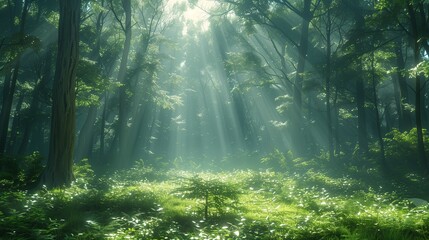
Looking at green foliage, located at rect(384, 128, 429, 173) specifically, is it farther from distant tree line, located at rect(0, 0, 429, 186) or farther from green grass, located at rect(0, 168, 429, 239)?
green grass, located at rect(0, 168, 429, 239)

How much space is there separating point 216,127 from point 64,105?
3624 centimetres

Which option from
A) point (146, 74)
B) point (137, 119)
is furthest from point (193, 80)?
point (146, 74)

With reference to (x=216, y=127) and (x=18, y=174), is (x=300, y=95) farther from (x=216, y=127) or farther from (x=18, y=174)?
(x=216, y=127)

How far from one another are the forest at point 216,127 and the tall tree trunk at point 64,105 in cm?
4

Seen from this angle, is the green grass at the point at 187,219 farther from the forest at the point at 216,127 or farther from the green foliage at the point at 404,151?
the green foliage at the point at 404,151

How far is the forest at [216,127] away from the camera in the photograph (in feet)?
18.6

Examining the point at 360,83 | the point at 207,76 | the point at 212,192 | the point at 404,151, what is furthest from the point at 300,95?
the point at 207,76

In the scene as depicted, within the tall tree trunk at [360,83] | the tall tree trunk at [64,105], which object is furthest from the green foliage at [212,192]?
the tall tree trunk at [360,83]

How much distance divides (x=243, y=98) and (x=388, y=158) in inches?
931

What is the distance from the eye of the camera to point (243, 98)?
3975 centimetres

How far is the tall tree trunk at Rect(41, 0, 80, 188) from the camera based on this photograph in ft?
31.6

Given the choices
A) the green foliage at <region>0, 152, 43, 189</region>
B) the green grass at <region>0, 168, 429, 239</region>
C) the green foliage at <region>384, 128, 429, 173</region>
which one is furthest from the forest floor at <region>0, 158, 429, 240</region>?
the green foliage at <region>384, 128, 429, 173</region>

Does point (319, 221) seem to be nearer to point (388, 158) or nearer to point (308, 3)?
point (388, 158)

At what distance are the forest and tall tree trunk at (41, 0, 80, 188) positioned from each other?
4 centimetres
